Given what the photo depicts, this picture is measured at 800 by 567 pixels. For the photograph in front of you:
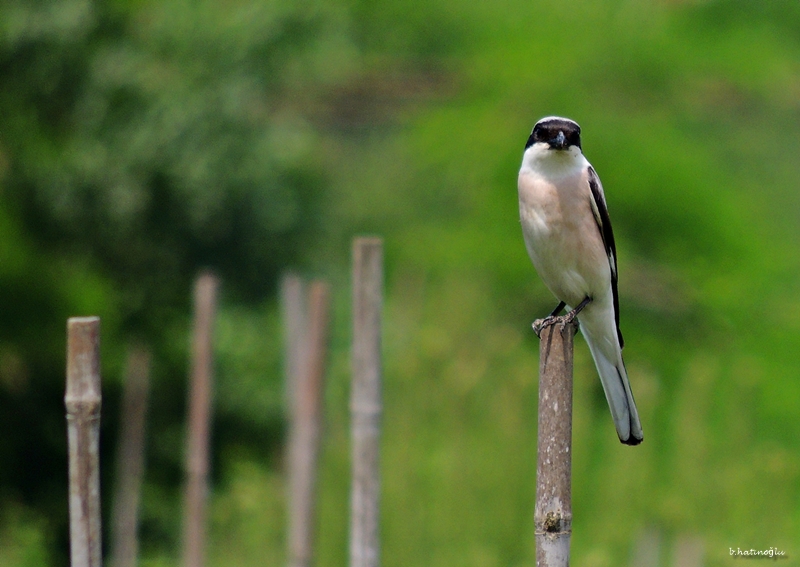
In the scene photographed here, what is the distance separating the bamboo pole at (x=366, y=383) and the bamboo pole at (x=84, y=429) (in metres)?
1.06

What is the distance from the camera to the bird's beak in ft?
10.7

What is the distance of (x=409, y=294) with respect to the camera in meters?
8.56

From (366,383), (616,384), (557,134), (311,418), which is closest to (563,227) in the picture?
(557,134)

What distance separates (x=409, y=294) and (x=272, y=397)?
199 centimetres

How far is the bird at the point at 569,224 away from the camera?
3.34 metres

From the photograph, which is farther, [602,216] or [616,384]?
[602,216]

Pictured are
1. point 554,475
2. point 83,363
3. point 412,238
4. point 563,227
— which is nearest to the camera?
point 83,363

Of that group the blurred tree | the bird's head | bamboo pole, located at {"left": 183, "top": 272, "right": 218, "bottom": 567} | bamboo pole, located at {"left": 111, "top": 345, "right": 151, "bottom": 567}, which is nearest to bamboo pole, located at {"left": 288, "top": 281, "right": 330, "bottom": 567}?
bamboo pole, located at {"left": 183, "top": 272, "right": 218, "bottom": 567}

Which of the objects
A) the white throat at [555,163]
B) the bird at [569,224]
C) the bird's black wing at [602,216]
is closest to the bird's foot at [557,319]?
the bird at [569,224]

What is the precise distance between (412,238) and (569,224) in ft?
24.2

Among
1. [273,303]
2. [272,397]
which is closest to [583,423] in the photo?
[272,397]

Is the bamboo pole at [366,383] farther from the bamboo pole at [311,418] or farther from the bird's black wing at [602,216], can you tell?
the bamboo pole at [311,418]

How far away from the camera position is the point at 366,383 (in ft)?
9.96

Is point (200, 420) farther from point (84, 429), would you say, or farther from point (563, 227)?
point (84, 429)
